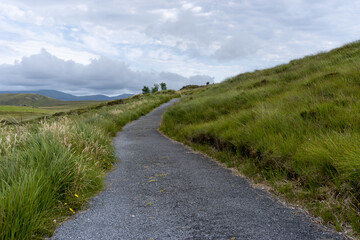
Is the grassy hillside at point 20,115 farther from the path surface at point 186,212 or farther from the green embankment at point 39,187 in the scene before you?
the path surface at point 186,212

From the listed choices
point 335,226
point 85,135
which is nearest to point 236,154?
point 335,226

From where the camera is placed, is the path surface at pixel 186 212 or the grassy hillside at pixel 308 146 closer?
the path surface at pixel 186 212

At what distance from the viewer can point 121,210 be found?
3520mm

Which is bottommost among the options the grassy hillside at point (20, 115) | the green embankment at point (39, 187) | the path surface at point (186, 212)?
the path surface at point (186, 212)

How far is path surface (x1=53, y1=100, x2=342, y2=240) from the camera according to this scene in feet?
9.09

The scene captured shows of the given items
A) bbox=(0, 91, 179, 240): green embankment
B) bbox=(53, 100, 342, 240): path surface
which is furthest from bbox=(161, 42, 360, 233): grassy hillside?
bbox=(0, 91, 179, 240): green embankment

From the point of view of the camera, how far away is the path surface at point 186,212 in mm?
2770

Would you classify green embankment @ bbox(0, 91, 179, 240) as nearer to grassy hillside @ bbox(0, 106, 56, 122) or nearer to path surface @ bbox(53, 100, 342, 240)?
path surface @ bbox(53, 100, 342, 240)

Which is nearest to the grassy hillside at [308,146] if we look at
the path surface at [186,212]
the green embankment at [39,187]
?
the path surface at [186,212]

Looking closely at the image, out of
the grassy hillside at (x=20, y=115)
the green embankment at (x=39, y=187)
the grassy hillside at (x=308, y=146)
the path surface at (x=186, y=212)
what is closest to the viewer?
the green embankment at (x=39, y=187)

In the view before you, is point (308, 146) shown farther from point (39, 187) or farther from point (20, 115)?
point (20, 115)

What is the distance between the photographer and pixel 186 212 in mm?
3379

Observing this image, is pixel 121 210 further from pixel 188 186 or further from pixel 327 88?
pixel 327 88

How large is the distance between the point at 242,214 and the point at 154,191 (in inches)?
70.8
